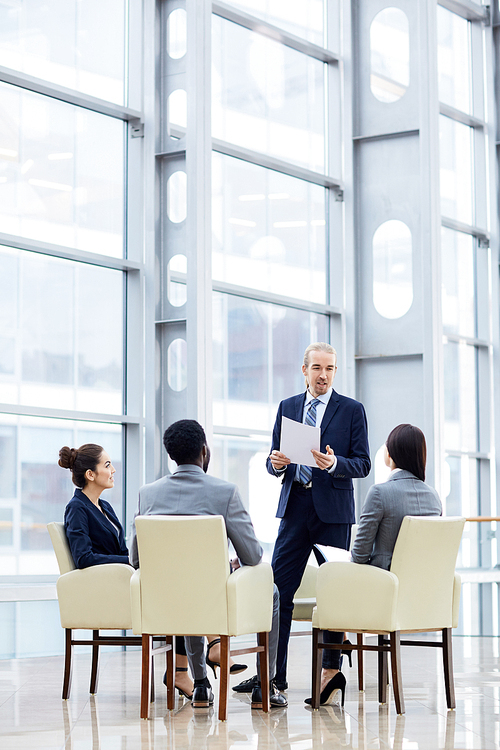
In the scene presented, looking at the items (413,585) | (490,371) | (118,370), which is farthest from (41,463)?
(490,371)

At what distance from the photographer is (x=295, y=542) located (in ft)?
13.7

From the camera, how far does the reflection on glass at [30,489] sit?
6301 mm

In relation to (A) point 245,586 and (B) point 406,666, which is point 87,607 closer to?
(A) point 245,586

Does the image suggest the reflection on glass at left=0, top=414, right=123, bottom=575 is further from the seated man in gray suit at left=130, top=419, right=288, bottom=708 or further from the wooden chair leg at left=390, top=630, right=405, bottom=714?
the wooden chair leg at left=390, top=630, right=405, bottom=714

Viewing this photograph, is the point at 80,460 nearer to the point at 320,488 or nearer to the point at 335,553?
the point at 320,488

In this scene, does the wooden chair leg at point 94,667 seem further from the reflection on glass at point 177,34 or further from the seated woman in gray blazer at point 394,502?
the reflection on glass at point 177,34

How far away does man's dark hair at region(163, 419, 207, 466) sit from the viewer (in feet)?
12.6

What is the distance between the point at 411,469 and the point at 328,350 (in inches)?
26.1

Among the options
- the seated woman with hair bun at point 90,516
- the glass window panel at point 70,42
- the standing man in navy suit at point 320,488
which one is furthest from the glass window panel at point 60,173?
the standing man in navy suit at point 320,488

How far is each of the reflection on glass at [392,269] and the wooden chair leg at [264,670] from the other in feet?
16.5

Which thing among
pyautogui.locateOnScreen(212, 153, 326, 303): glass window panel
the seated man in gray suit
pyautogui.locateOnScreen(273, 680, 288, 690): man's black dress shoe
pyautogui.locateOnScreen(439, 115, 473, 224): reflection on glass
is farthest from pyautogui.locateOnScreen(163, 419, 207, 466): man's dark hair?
pyautogui.locateOnScreen(439, 115, 473, 224): reflection on glass

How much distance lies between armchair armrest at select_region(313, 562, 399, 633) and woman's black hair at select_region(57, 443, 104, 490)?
1.19 m

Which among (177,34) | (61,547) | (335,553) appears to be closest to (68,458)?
(61,547)

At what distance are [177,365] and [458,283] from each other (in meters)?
3.62
